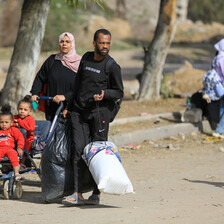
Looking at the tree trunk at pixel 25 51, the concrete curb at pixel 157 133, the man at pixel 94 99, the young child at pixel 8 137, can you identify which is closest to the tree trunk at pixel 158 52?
the concrete curb at pixel 157 133

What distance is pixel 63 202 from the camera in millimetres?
6234

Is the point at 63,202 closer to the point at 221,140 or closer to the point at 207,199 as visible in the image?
the point at 207,199

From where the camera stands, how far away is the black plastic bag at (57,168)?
6.35 metres

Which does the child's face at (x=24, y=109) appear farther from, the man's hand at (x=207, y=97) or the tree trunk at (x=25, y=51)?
the man's hand at (x=207, y=97)

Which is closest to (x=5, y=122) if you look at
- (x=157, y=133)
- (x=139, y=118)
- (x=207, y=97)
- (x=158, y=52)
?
(x=157, y=133)

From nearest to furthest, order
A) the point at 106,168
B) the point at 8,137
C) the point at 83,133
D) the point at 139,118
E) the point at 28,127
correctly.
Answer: the point at 106,168 → the point at 83,133 → the point at 8,137 → the point at 28,127 → the point at 139,118

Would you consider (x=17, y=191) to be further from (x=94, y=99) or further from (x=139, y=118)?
(x=139, y=118)

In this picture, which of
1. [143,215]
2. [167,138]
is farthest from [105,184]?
[167,138]

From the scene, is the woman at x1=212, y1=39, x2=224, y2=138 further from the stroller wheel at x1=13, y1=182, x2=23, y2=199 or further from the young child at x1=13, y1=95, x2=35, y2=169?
the stroller wheel at x1=13, y1=182, x2=23, y2=199

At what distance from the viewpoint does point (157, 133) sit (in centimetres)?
1159

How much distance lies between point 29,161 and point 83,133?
4.01ft

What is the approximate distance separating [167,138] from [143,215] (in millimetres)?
6005

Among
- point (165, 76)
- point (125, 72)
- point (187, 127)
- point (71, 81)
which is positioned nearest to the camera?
point (71, 81)

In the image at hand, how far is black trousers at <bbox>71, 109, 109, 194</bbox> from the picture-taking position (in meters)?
6.28
